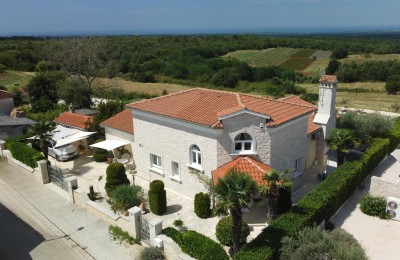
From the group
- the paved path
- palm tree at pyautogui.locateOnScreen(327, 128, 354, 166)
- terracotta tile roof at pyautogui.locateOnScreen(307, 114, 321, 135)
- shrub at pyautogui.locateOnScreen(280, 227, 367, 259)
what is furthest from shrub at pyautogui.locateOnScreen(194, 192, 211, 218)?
terracotta tile roof at pyautogui.locateOnScreen(307, 114, 321, 135)

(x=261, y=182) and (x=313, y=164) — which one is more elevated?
(x=261, y=182)

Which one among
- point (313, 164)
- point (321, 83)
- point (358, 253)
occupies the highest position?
point (321, 83)

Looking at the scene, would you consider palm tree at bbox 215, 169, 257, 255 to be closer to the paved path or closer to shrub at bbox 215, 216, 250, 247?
shrub at bbox 215, 216, 250, 247

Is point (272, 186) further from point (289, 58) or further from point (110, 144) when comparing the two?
point (289, 58)

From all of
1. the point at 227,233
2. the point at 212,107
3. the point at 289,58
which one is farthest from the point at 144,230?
the point at 289,58

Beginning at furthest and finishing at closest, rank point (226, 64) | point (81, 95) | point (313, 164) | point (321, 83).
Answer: point (226, 64) < point (81, 95) < point (313, 164) < point (321, 83)

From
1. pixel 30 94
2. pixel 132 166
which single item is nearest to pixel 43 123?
pixel 132 166

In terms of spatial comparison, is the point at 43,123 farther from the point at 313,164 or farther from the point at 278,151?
the point at 313,164
